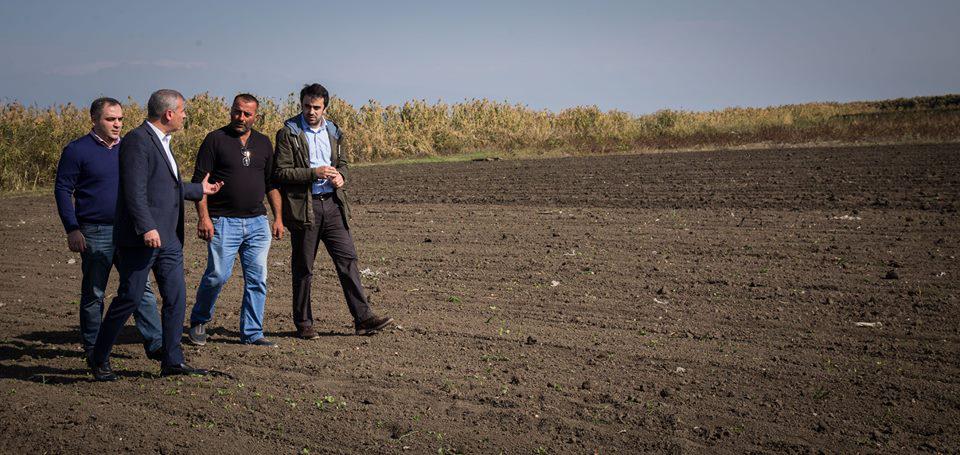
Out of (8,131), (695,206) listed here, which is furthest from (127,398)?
(8,131)

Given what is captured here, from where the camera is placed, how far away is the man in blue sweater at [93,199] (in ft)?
24.5

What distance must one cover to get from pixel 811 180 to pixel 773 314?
12.7m

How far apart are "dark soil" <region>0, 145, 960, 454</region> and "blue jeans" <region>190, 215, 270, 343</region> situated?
0.89 ft

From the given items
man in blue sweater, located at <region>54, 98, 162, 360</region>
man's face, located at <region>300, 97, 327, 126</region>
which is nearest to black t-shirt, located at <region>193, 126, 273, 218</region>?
man's face, located at <region>300, 97, 327, 126</region>

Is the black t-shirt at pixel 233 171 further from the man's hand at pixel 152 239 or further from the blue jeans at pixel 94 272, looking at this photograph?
the man's hand at pixel 152 239

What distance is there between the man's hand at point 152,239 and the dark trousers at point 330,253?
164 centimetres

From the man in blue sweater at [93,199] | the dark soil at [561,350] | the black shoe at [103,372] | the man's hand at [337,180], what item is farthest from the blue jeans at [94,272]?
the man's hand at [337,180]

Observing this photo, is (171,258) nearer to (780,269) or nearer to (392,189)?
(780,269)

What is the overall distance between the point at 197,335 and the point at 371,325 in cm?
147

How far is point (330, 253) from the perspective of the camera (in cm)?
825

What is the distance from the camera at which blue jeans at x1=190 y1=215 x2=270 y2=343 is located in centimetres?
784

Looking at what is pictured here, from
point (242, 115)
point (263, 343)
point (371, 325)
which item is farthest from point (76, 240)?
point (371, 325)

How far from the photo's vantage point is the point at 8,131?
25328 millimetres

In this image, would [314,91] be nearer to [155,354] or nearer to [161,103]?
[161,103]
